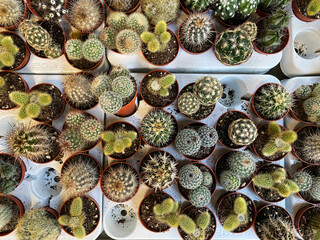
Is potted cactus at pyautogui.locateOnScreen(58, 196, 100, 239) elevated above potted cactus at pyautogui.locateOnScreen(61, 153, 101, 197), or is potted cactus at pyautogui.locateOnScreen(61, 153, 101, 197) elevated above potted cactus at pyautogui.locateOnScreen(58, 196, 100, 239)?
potted cactus at pyautogui.locateOnScreen(61, 153, 101, 197)

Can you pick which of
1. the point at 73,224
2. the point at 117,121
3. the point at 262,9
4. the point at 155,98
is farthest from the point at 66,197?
the point at 262,9

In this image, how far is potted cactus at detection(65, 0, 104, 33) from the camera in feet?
6.41

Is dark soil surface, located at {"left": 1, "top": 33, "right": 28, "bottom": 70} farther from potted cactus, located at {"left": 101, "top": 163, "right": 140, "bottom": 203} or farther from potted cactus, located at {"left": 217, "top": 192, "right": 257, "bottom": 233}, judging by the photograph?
potted cactus, located at {"left": 217, "top": 192, "right": 257, "bottom": 233}

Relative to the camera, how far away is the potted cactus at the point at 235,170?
1.75 m

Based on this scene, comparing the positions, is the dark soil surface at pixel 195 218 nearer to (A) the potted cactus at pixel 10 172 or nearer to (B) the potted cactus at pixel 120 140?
(B) the potted cactus at pixel 120 140

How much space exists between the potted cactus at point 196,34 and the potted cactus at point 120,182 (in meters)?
1.28

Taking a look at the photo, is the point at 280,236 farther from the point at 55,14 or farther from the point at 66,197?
the point at 55,14

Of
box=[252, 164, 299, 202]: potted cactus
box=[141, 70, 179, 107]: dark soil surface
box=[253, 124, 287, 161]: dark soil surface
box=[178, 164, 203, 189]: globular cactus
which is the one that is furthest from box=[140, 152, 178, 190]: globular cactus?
box=[253, 124, 287, 161]: dark soil surface

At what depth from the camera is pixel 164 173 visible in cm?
166

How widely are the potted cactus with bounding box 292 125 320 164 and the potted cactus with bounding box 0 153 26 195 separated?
2.56m

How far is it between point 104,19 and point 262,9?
161 cm

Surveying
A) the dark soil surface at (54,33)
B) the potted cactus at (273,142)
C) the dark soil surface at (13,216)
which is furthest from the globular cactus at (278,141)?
the dark soil surface at (13,216)

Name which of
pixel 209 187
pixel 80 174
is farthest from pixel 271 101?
pixel 80 174

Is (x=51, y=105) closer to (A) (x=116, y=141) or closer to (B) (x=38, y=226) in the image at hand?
(A) (x=116, y=141)
